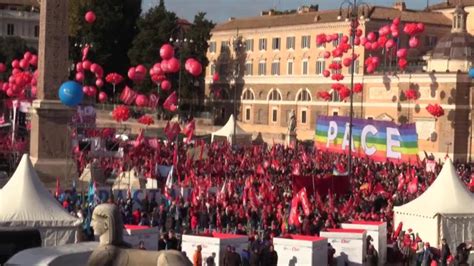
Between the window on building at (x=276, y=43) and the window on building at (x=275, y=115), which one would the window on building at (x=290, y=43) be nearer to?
the window on building at (x=276, y=43)

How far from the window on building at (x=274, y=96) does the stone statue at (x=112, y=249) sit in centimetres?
6216

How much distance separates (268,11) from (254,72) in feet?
32.9

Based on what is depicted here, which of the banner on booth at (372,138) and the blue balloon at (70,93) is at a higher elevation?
the blue balloon at (70,93)

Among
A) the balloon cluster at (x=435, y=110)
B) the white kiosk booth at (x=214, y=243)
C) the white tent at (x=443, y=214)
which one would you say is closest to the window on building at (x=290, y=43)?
the balloon cluster at (x=435, y=110)

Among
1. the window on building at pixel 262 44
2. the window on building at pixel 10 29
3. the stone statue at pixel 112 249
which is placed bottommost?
the stone statue at pixel 112 249

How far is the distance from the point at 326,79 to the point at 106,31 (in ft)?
61.1

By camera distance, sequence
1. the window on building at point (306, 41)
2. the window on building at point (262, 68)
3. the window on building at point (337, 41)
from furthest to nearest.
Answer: the window on building at point (262, 68), the window on building at point (306, 41), the window on building at point (337, 41)

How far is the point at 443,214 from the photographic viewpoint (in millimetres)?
19953

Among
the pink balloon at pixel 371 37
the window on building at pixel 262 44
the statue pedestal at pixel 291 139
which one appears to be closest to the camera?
the statue pedestal at pixel 291 139

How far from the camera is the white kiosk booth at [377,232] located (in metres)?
18.7

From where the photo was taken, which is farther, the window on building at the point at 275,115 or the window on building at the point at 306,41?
the window on building at the point at 275,115

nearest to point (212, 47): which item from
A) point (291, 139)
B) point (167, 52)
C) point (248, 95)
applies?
point (248, 95)

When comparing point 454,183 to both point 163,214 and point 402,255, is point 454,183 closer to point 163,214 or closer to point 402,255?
point 402,255

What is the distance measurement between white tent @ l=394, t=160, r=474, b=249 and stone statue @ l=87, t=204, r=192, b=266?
15103mm
